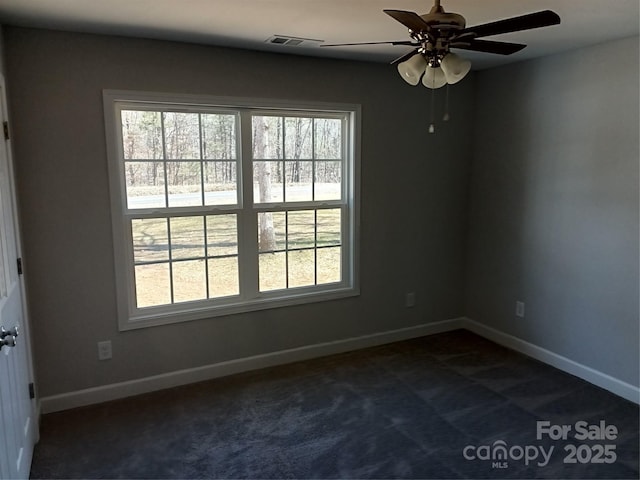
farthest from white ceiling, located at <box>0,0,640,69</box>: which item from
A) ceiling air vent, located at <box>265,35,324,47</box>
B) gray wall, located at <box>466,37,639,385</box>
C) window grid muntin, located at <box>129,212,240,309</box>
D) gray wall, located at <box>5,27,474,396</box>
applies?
window grid muntin, located at <box>129,212,240,309</box>

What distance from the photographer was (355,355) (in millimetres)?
3891

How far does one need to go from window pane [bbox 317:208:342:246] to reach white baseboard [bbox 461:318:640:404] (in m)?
1.62

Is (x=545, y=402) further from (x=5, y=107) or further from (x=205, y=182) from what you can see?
(x=5, y=107)

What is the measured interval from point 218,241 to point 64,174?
108 cm

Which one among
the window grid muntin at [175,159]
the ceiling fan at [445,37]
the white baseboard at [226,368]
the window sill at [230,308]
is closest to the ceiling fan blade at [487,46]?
the ceiling fan at [445,37]

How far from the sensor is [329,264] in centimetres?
391

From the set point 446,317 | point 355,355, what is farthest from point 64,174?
point 446,317

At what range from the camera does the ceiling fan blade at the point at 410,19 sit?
1.53 meters

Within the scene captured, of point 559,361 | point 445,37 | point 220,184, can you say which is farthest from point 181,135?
point 559,361

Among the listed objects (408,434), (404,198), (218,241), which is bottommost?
(408,434)

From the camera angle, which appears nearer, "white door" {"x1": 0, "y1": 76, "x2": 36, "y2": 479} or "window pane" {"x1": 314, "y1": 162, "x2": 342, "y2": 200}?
"white door" {"x1": 0, "y1": 76, "x2": 36, "y2": 479}

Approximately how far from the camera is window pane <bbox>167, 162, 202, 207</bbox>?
324 cm

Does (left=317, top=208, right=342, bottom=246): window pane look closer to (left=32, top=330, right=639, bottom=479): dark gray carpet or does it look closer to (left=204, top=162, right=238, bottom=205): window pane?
(left=204, top=162, right=238, bottom=205): window pane

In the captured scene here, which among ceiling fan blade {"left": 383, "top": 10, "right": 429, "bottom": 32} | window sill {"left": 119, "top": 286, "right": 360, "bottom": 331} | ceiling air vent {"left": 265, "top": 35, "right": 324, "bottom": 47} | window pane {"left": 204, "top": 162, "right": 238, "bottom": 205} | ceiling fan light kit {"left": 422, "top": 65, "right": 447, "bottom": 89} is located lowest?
window sill {"left": 119, "top": 286, "right": 360, "bottom": 331}
